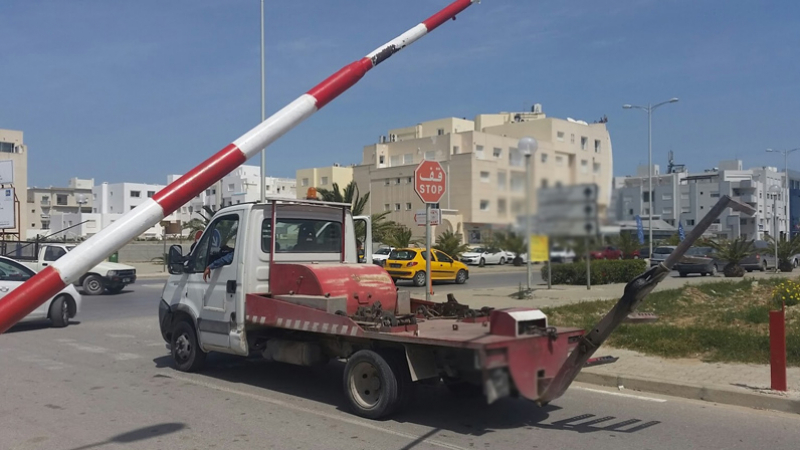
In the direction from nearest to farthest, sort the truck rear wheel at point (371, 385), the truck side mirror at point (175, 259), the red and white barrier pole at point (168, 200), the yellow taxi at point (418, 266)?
the red and white barrier pole at point (168, 200) → the truck rear wheel at point (371, 385) → the truck side mirror at point (175, 259) → the yellow taxi at point (418, 266)

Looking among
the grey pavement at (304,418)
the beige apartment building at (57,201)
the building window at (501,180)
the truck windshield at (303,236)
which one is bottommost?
the grey pavement at (304,418)

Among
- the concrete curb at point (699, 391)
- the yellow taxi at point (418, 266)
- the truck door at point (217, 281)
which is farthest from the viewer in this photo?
the yellow taxi at point (418, 266)

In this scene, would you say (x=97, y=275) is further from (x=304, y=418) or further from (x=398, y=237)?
(x=398, y=237)

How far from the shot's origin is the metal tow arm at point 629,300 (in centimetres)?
522

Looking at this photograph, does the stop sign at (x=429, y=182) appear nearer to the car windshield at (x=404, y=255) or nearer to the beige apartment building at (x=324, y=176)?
the car windshield at (x=404, y=255)

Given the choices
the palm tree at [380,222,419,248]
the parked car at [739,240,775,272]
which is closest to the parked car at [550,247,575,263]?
the palm tree at [380,222,419,248]

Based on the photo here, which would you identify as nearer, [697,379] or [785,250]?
[697,379]

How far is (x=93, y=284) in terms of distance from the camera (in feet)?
77.6

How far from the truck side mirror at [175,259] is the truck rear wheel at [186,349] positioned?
76 centimetres

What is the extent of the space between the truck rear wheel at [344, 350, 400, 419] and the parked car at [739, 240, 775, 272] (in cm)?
3259

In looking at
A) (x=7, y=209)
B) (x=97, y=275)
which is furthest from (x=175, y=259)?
(x=7, y=209)

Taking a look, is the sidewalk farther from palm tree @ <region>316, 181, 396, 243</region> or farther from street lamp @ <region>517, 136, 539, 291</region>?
palm tree @ <region>316, 181, 396, 243</region>

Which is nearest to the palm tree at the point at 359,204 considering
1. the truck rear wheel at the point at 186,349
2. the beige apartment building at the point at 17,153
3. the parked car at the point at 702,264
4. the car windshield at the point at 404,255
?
the car windshield at the point at 404,255

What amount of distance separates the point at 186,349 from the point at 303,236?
94.1 inches
